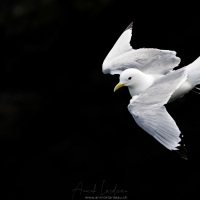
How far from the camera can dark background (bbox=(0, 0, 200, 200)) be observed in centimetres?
927

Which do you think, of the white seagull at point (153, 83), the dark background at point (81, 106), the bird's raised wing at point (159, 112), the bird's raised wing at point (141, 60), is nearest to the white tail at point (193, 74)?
the white seagull at point (153, 83)

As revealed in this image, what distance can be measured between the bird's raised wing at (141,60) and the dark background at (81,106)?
7.40 feet

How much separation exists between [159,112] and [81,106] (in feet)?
15.8

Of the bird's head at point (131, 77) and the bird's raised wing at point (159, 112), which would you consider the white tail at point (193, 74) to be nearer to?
the bird's raised wing at point (159, 112)

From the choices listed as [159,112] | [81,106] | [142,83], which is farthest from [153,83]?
[81,106]

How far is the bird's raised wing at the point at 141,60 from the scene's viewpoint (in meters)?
6.48

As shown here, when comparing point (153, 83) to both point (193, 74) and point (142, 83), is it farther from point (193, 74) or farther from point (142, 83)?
point (193, 74)

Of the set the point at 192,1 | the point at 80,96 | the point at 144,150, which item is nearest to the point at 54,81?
the point at 80,96

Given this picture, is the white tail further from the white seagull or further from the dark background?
the dark background

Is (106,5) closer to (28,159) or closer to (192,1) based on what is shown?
(192,1)

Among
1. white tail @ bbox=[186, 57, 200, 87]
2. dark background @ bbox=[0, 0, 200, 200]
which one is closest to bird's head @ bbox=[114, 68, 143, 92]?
white tail @ bbox=[186, 57, 200, 87]

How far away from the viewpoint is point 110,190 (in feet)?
29.3

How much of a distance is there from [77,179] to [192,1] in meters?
3.23

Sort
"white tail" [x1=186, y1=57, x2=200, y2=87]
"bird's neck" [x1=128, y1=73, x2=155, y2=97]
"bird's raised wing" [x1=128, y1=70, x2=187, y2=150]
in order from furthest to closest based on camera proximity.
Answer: "bird's neck" [x1=128, y1=73, x2=155, y2=97], "white tail" [x1=186, y1=57, x2=200, y2=87], "bird's raised wing" [x1=128, y1=70, x2=187, y2=150]
